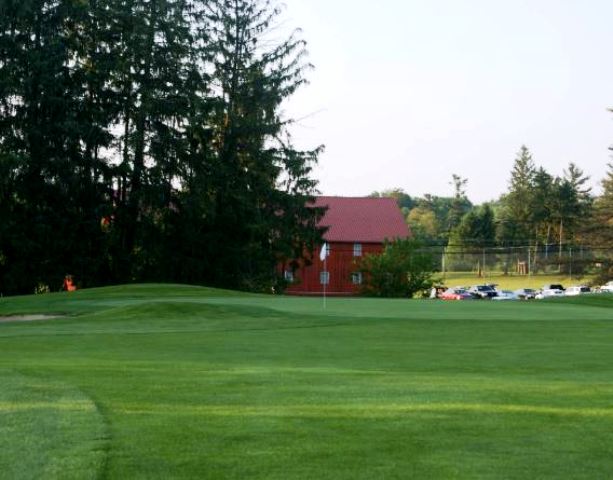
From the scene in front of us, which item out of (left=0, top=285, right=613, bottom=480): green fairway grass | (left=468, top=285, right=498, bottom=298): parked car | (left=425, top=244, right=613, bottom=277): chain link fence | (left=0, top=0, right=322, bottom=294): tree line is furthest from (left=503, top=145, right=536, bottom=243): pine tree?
(left=0, top=285, right=613, bottom=480): green fairway grass

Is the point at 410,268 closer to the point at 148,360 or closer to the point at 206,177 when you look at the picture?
the point at 206,177

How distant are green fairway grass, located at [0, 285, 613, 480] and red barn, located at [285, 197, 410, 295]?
56.5 meters

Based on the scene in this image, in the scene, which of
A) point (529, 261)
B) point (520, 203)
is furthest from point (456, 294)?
point (520, 203)

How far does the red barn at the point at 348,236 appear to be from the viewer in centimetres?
7513

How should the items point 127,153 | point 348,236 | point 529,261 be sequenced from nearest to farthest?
point 127,153 < point 348,236 < point 529,261

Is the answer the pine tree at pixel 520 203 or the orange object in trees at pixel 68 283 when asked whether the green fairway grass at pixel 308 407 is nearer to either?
the orange object in trees at pixel 68 283

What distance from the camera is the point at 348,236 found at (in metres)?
80.0

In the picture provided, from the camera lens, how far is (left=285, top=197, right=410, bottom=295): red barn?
75.1 m

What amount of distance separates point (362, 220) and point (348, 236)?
106 inches

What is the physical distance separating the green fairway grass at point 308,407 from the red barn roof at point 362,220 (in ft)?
204

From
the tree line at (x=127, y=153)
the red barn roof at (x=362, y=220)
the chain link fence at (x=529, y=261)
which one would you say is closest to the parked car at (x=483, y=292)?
the chain link fence at (x=529, y=261)

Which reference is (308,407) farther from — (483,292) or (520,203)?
(520,203)

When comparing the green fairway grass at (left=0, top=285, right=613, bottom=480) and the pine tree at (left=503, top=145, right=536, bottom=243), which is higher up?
the pine tree at (left=503, top=145, right=536, bottom=243)

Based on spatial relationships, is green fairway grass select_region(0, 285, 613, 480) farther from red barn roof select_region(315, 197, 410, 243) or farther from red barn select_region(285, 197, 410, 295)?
red barn roof select_region(315, 197, 410, 243)
